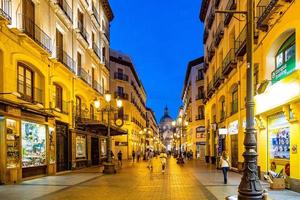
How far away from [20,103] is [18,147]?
238 centimetres

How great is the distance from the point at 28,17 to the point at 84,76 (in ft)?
45.9

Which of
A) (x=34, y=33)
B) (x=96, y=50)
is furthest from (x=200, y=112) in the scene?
(x=34, y=33)

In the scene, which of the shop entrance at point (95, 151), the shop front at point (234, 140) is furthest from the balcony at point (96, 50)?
the shop front at point (234, 140)

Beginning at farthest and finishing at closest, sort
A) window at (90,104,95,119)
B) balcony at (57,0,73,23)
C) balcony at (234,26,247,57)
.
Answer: window at (90,104,95,119) < balcony at (57,0,73,23) < balcony at (234,26,247,57)

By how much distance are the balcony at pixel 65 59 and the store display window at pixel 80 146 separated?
19.5 feet

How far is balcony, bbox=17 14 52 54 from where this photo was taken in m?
21.7

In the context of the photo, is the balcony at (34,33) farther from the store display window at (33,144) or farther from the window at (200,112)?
the window at (200,112)

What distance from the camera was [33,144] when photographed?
2364cm

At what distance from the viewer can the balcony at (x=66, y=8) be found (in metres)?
28.9

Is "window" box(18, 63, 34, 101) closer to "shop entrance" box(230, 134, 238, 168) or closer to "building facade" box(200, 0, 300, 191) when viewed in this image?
"building facade" box(200, 0, 300, 191)

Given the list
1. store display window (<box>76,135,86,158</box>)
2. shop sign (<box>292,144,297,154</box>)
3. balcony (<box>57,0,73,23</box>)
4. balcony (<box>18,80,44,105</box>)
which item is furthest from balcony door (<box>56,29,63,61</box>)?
shop sign (<box>292,144,297,154</box>)

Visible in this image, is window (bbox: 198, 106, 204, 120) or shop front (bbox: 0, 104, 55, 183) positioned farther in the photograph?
window (bbox: 198, 106, 204, 120)

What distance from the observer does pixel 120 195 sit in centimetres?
1566

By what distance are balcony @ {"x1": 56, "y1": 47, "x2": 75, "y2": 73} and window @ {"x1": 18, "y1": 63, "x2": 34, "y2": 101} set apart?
4.05 meters
